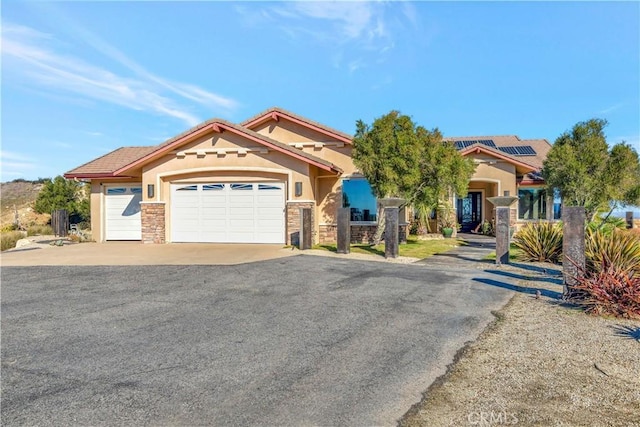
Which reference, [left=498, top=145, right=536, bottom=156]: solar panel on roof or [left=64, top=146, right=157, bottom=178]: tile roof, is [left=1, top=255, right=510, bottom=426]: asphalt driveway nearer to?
[left=64, top=146, right=157, bottom=178]: tile roof

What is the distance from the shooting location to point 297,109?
744 inches

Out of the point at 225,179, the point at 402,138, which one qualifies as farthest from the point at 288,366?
the point at 225,179

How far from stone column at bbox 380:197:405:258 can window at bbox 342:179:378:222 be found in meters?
4.78

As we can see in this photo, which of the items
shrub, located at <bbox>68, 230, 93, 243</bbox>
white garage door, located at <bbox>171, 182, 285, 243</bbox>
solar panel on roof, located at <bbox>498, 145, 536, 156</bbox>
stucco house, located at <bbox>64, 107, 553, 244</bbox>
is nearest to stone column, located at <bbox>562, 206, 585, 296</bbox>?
stucco house, located at <bbox>64, 107, 553, 244</bbox>

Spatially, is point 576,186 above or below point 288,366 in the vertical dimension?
above

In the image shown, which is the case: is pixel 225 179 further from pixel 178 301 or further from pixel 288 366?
pixel 288 366

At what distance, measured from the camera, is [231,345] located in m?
4.89

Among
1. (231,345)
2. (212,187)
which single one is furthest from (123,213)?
(231,345)

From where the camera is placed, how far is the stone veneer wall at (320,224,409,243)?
17719mm

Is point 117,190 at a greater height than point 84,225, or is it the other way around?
point 117,190

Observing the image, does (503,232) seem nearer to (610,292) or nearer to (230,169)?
(610,292)

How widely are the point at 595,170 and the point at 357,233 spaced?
1161 centimetres

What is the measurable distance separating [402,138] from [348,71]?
641 centimetres

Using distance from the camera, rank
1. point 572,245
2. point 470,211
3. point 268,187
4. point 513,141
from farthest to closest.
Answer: point 513,141 < point 470,211 < point 268,187 < point 572,245
